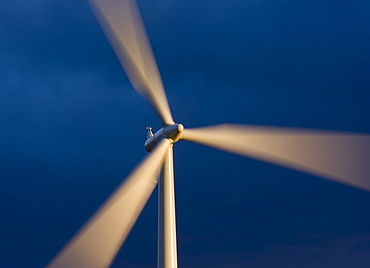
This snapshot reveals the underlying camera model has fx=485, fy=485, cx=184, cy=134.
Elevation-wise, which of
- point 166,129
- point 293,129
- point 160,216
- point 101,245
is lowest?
point 101,245

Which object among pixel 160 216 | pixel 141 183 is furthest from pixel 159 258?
pixel 141 183

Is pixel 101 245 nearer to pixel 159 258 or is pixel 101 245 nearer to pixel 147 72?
pixel 159 258

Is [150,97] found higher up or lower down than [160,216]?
higher up

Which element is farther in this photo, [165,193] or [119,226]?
[165,193]

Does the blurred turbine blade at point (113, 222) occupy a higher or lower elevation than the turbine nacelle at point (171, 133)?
lower

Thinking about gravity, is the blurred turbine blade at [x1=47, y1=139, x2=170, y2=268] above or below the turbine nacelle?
below

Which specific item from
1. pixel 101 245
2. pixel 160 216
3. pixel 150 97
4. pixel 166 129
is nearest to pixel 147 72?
pixel 150 97

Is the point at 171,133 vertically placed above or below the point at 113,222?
above
